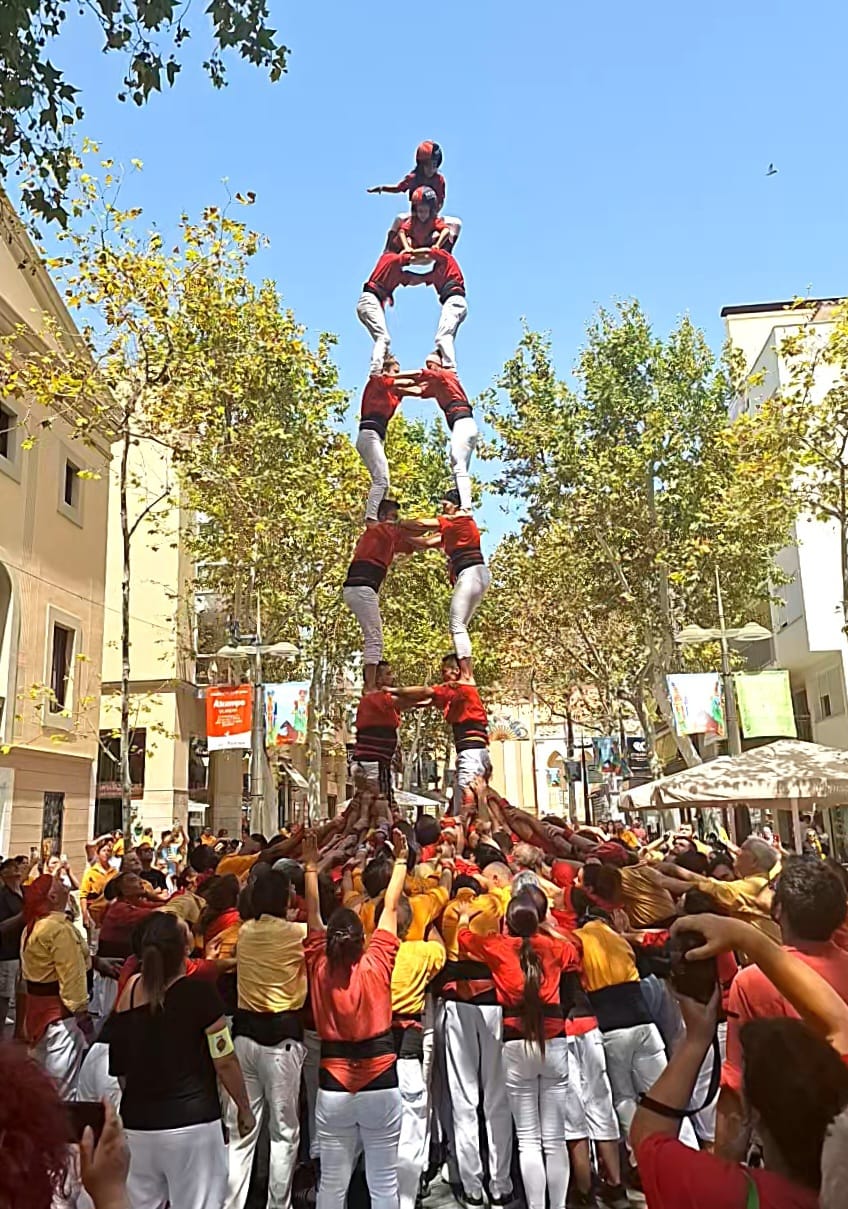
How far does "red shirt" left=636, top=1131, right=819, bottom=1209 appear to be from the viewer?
1.91m

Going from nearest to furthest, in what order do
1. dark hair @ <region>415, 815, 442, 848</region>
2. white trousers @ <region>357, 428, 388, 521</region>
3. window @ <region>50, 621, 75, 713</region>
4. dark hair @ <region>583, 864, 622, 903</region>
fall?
dark hair @ <region>583, 864, 622, 903</region>, dark hair @ <region>415, 815, 442, 848</region>, white trousers @ <region>357, 428, 388, 521</region>, window @ <region>50, 621, 75, 713</region>

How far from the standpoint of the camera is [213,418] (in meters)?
16.4

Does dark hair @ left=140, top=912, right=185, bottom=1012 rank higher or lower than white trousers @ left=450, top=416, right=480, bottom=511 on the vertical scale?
lower

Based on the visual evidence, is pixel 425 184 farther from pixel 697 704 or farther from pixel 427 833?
pixel 697 704

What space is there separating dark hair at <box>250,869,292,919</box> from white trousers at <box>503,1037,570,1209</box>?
1401 mm

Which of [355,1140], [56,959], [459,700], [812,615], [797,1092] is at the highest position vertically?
[812,615]

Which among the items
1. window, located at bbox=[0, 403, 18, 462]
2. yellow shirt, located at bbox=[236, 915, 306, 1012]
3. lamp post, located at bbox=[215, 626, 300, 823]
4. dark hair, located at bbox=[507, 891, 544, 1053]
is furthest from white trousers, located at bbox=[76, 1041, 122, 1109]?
window, located at bbox=[0, 403, 18, 462]

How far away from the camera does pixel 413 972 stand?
5.25 metres

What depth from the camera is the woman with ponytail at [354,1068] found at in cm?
452

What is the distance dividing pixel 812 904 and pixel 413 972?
2579mm

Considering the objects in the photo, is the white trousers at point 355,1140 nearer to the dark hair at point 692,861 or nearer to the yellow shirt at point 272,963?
the yellow shirt at point 272,963

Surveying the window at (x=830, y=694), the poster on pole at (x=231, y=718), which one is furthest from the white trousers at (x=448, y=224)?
the window at (x=830, y=694)

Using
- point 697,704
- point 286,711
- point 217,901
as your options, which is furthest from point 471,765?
point 286,711

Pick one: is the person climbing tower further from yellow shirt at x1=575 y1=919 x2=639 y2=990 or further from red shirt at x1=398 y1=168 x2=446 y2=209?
yellow shirt at x1=575 y1=919 x2=639 y2=990
